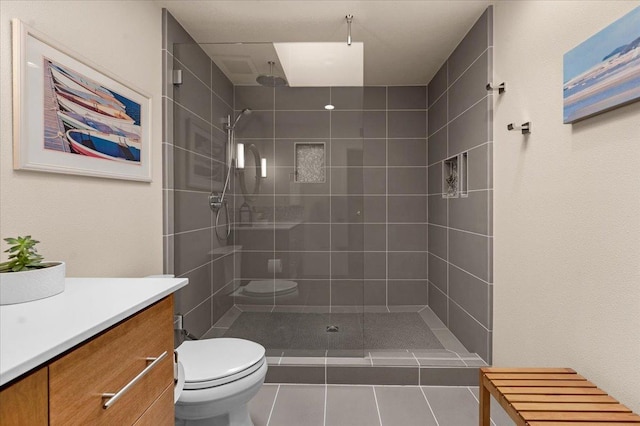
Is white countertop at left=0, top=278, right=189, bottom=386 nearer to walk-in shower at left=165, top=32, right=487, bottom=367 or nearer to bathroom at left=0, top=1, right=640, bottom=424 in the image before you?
bathroom at left=0, top=1, right=640, bottom=424

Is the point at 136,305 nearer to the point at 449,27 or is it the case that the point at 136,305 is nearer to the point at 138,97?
the point at 138,97

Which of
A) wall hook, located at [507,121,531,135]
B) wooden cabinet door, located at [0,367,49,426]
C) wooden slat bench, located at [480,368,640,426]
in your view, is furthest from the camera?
wall hook, located at [507,121,531,135]

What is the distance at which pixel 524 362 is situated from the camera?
1.88 m

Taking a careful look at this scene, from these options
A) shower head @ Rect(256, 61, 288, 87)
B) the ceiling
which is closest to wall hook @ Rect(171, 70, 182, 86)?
the ceiling

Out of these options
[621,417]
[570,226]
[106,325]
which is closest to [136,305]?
[106,325]

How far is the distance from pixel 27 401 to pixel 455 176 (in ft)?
9.79

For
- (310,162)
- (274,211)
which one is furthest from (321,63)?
(274,211)

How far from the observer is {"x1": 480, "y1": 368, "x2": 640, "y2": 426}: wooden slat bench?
1.14m

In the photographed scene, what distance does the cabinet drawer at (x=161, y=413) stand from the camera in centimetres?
94

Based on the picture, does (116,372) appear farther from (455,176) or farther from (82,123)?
(455,176)

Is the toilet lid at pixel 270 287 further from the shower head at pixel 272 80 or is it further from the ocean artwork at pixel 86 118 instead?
the shower head at pixel 272 80

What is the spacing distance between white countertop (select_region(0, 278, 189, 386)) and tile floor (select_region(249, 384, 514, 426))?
116cm

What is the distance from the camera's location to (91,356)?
0.75 m

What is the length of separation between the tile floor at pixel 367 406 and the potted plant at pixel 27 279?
4.17 ft
